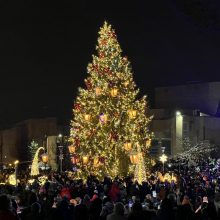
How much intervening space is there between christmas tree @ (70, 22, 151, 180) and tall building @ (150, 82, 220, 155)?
715 inches

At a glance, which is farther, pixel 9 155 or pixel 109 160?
pixel 9 155

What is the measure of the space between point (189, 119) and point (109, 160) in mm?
20550

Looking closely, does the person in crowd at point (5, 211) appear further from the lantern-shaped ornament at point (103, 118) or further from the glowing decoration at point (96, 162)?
the glowing decoration at point (96, 162)

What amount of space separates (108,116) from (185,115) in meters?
20.1

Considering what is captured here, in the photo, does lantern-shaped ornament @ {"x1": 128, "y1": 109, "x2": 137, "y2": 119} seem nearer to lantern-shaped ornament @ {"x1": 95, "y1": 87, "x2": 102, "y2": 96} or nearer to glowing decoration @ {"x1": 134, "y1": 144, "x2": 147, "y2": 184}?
lantern-shaped ornament @ {"x1": 95, "y1": 87, "x2": 102, "y2": 96}

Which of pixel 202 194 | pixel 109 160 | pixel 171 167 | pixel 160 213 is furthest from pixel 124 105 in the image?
pixel 160 213

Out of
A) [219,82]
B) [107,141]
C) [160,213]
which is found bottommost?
[160,213]

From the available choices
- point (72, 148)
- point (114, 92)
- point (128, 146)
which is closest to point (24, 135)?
point (72, 148)

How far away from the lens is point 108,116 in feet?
110

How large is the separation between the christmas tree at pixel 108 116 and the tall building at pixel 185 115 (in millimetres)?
18152

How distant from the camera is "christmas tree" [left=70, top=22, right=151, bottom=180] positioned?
33.4 metres

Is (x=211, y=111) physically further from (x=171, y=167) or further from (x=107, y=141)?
(x=107, y=141)

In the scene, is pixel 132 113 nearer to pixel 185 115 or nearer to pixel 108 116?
pixel 108 116

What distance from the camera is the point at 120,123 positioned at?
33656 mm
